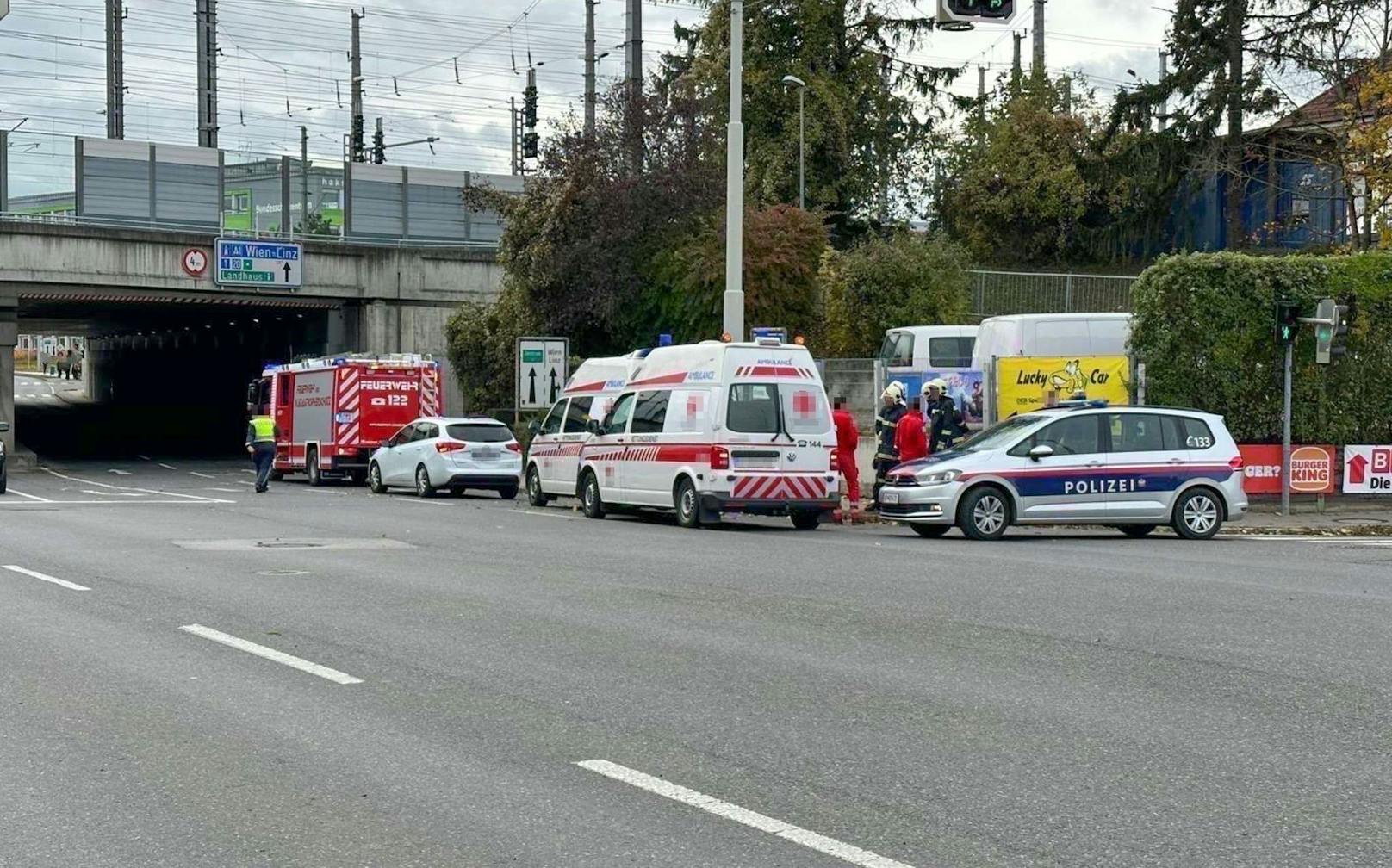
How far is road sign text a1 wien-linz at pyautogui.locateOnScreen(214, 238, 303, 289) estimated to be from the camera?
4788cm

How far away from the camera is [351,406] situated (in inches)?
1528

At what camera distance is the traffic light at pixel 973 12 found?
16422 mm

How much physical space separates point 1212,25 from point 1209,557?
Answer: 3809cm

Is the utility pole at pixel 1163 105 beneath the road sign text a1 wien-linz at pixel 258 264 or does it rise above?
above

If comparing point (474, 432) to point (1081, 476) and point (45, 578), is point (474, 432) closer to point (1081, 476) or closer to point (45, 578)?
point (1081, 476)

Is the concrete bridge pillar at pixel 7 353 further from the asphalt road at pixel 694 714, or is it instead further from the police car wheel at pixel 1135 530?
the police car wheel at pixel 1135 530

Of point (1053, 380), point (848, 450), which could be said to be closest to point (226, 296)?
point (1053, 380)

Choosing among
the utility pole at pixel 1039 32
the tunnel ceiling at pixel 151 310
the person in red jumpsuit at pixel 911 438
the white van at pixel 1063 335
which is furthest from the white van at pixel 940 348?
the utility pole at pixel 1039 32

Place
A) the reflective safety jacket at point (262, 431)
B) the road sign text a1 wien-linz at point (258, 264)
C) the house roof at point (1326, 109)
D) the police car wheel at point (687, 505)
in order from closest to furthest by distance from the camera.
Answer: the police car wheel at point (687, 505) → the reflective safety jacket at point (262, 431) → the house roof at point (1326, 109) → the road sign text a1 wien-linz at point (258, 264)

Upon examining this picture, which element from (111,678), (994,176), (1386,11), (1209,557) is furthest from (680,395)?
(994,176)

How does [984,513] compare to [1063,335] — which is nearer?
[984,513]

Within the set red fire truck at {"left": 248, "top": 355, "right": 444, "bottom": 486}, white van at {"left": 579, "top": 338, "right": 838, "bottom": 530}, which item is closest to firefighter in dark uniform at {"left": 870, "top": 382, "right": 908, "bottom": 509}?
white van at {"left": 579, "top": 338, "right": 838, "bottom": 530}

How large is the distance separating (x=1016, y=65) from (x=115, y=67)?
125ft

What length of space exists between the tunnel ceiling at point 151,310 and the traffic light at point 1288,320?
32.9m
